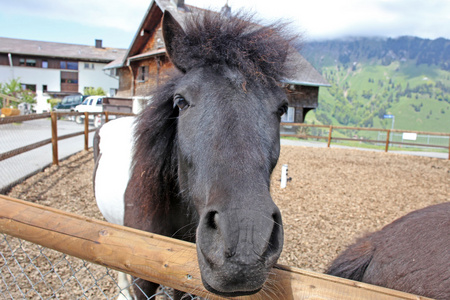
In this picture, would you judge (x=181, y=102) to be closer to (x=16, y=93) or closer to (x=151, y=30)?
(x=151, y=30)

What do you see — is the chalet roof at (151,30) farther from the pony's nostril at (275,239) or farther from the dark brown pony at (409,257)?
the pony's nostril at (275,239)

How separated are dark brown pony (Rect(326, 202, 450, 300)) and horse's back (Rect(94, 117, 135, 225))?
6.52 ft

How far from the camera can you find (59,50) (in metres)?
47.0

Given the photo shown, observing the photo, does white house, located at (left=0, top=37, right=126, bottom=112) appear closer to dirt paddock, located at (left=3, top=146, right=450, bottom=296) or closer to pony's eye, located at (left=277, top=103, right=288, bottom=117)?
dirt paddock, located at (left=3, top=146, right=450, bottom=296)

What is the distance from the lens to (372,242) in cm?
211

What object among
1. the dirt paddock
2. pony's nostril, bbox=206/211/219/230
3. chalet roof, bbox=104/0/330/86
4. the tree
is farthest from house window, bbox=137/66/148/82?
pony's nostril, bbox=206/211/219/230

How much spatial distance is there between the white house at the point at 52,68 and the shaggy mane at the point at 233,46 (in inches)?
1860

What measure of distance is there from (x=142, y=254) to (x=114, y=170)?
218cm

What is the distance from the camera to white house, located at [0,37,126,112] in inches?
1730

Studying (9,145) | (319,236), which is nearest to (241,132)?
(319,236)

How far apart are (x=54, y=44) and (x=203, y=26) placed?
58614 millimetres

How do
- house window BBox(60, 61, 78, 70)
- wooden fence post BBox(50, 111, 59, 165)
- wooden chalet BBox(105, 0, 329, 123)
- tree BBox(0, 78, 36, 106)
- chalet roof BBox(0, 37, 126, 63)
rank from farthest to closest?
house window BBox(60, 61, 78, 70) → chalet roof BBox(0, 37, 126, 63) → tree BBox(0, 78, 36, 106) → wooden chalet BBox(105, 0, 329, 123) → wooden fence post BBox(50, 111, 59, 165)

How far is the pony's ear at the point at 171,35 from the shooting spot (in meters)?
2.00

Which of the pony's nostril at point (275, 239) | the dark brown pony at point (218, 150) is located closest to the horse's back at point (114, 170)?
the dark brown pony at point (218, 150)
